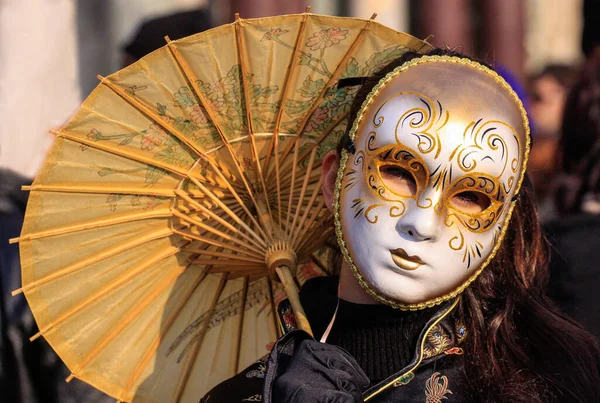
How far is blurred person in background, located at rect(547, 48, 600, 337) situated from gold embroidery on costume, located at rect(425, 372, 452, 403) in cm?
135

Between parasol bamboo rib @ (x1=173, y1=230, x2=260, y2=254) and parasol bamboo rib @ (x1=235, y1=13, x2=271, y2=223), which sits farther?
parasol bamboo rib @ (x1=173, y1=230, x2=260, y2=254)

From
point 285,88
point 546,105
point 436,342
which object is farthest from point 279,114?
point 546,105

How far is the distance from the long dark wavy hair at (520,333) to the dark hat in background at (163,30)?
2710mm

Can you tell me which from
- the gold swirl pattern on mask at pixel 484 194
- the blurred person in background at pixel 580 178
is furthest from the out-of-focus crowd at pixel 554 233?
the gold swirl pattern on mask at pixel 484 194

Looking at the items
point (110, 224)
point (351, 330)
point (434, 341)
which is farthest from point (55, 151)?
point (434, 341)

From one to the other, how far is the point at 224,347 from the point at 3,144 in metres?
3.28

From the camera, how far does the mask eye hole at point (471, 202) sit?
276cm

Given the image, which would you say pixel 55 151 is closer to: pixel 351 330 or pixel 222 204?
pixel 222 204

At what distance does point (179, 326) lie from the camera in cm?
328

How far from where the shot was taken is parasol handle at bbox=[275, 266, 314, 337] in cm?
299

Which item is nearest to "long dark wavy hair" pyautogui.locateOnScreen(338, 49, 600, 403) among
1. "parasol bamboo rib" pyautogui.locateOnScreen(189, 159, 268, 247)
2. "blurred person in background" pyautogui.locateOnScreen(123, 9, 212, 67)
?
"parasol bamboo rib" pyautogui.locateOnScreen(189, 159, 268, 247)

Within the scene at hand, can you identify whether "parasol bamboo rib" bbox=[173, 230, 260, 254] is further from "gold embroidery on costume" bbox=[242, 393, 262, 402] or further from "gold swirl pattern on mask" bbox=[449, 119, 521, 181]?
"gold swirl pattern on mask" bbox=[449, 119, 521, 181]

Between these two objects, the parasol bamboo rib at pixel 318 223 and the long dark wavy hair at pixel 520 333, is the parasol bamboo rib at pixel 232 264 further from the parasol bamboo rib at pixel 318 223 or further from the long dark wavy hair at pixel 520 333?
the long dark wavy hair at pixel 520 333

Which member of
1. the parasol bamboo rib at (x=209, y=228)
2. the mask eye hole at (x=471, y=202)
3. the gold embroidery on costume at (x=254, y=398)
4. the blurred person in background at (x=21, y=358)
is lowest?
the blurred person in background at (x=21, y=358)
